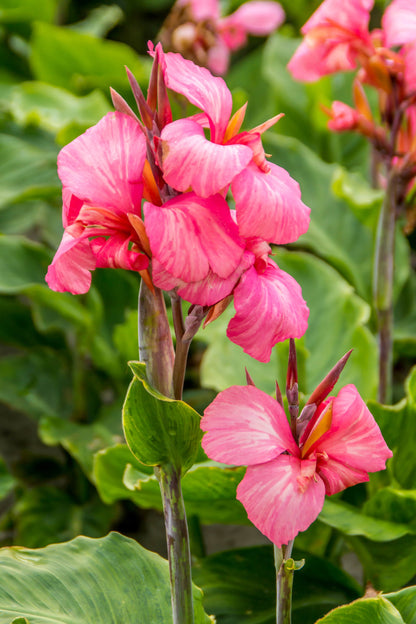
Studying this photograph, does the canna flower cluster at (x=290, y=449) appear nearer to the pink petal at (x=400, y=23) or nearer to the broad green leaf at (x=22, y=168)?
the pink petal at (x=400, y=23)

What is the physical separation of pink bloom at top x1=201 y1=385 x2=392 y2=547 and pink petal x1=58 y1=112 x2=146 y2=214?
0.16 metres

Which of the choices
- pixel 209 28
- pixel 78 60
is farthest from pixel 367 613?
pixel 78 60

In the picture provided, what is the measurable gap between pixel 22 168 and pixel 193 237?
1259 millimetres

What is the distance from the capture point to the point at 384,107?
38.8 inches

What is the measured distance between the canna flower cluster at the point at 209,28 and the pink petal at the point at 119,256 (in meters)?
1.18

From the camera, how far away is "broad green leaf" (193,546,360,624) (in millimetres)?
955

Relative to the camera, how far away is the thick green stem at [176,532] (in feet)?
1.95

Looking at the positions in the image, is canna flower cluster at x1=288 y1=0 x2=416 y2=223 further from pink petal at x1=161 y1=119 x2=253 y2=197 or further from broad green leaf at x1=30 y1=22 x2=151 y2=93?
broad green leaf at x1=30 y1=22 x2=151 y2=93

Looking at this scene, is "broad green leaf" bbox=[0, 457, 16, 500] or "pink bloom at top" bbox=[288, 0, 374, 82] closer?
"pink bloom at top" bbox=[288, 0, 374, 82]

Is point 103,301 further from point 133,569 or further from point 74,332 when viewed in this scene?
point 133,569

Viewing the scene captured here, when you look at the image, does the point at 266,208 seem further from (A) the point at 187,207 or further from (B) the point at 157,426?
(B) the point at 157,426

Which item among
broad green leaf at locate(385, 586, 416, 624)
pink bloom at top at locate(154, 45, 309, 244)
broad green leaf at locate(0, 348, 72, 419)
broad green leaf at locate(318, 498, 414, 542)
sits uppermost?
pink bloom at top at locate(154, 45, 309, 244)

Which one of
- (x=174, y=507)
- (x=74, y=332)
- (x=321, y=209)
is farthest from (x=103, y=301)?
(x=174, y=507)

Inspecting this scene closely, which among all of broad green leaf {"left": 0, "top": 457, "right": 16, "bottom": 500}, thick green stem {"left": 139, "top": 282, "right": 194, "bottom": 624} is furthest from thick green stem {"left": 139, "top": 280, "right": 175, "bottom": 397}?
broad green leaf {"left": 0, "top": 457, "right": 16, "bottom": 500}
